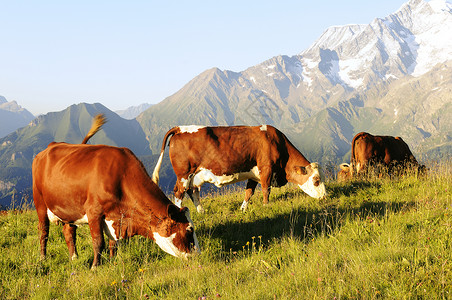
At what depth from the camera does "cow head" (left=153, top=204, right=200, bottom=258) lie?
6.07 m

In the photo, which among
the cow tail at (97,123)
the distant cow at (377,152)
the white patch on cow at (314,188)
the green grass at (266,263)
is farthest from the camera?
the distant cow at (377,152)

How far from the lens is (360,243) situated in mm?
5957

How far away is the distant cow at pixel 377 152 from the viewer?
15.6 m

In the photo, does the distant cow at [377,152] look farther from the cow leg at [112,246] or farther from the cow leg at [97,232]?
the cow leg at [97,232]

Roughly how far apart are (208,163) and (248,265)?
5479mm

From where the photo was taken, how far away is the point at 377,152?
15.7 meters

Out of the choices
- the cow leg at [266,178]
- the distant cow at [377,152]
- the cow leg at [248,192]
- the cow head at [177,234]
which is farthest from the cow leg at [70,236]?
the distant cow at [377,152]

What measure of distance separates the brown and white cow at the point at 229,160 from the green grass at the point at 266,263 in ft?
6.48

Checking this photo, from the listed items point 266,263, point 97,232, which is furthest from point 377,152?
point 97,232

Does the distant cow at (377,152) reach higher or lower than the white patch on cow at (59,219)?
lower

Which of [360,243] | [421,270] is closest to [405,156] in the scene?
[360,243]

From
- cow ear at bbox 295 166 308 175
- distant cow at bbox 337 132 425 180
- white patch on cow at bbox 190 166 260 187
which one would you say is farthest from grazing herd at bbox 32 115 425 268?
distant cow at bbox 337 132 425 180

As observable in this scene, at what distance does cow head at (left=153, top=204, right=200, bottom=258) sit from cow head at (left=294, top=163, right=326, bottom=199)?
18.2 ft

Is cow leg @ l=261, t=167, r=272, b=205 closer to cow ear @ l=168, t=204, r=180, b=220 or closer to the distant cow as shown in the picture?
cow ear @ l=168, t=204, r=180, b=220
